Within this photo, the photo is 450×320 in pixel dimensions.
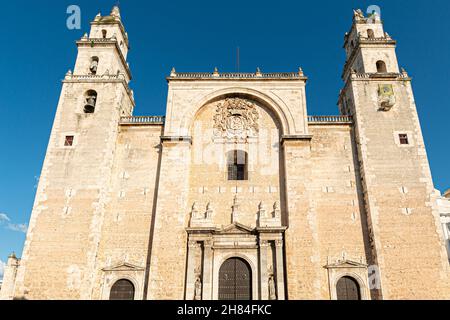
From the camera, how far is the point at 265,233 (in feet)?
65.9

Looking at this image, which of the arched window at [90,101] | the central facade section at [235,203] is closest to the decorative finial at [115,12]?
the arched window at [90,101]

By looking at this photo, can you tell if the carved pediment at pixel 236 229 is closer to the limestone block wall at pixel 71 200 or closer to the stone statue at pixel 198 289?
the stone statue at pixel 198 289

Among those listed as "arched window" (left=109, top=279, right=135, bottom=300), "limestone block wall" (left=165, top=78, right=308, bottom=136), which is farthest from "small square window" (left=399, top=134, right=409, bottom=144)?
"arched window" (left=109, top=279, right=135, bottom=300)

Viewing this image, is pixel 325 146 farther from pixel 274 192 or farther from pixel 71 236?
pixel 71 236

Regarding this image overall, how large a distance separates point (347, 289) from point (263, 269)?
4.60 metres

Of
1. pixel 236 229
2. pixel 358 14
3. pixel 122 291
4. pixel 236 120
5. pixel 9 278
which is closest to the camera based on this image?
pixel 122 291

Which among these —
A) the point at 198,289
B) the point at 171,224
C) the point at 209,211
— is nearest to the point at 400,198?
the point at 209,211

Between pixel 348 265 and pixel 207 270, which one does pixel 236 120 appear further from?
pixel 348 265

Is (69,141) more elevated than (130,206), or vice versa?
(69,141)

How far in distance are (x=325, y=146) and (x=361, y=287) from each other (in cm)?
851

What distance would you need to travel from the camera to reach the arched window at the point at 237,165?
22.6 meters

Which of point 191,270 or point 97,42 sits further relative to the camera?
point 97,42

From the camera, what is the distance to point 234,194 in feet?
71.8

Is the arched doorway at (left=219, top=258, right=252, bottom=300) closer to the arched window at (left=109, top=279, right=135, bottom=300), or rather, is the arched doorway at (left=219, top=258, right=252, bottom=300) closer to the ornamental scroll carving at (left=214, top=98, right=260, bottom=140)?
the arched window at (left=109, top=279, right=135, bottom=300)
